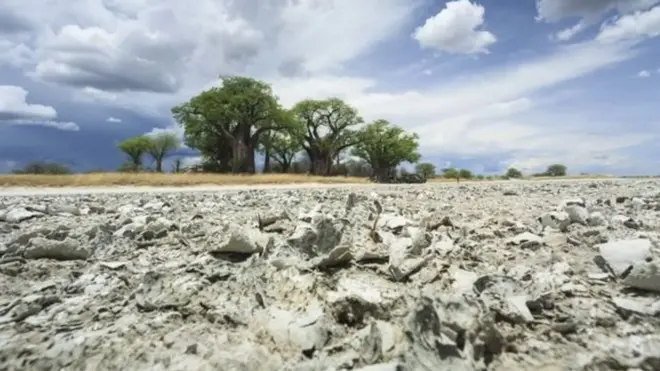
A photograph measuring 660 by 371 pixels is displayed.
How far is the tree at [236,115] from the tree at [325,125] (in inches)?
253

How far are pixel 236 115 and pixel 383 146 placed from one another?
1854cm

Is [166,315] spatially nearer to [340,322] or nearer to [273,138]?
[340,322]

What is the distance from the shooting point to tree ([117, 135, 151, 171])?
51.2 meters

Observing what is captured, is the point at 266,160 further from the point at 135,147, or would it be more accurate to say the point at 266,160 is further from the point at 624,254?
the point at 624,254

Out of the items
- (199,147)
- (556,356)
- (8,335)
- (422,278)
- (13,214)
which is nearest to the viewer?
(556,356)

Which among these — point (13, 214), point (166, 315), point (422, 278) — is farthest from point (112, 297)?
point (13, 214)

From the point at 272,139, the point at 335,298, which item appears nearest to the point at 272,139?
the point at 272,139

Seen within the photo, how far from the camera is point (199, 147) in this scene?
143 feet

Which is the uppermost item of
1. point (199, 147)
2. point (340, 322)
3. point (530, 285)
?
point (199, 147)

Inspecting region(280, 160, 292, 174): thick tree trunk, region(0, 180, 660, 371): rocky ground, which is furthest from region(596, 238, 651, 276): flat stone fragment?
region(280, 160, 292, 174): thick tree trunk

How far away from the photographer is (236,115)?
38.3 meters

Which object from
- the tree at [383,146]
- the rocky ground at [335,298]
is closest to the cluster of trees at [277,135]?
the tree at [383,146]

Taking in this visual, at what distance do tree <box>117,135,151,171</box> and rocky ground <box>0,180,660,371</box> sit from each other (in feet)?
173

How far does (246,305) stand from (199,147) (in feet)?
144
